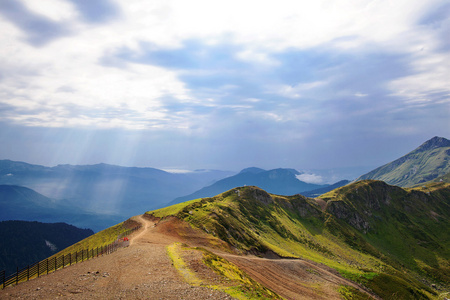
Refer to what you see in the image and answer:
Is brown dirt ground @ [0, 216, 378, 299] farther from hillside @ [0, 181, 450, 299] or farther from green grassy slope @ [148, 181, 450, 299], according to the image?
green grassy slope @ [148, 181, 450, 299]

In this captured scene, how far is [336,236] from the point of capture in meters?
153

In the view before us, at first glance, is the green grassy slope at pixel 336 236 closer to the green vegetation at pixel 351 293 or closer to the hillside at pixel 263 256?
the hillside at pixel 263 256

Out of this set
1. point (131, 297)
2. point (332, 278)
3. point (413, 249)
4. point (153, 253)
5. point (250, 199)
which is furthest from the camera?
point (413, 249)

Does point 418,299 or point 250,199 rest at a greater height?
point 250,199

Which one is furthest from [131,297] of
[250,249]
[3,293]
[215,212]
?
[215,212]

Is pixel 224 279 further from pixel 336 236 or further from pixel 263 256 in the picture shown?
pixel 336 236

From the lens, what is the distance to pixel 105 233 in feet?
325

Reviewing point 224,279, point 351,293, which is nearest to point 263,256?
point 351,293

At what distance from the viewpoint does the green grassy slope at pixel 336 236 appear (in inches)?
3374

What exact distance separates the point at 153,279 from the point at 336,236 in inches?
5761

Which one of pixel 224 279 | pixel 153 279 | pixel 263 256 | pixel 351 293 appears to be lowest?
pixel 351 293

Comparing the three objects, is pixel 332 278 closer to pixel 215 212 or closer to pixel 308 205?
pixel 215 212

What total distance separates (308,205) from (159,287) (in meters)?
158

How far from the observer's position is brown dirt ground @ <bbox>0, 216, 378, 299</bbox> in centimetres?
2973
